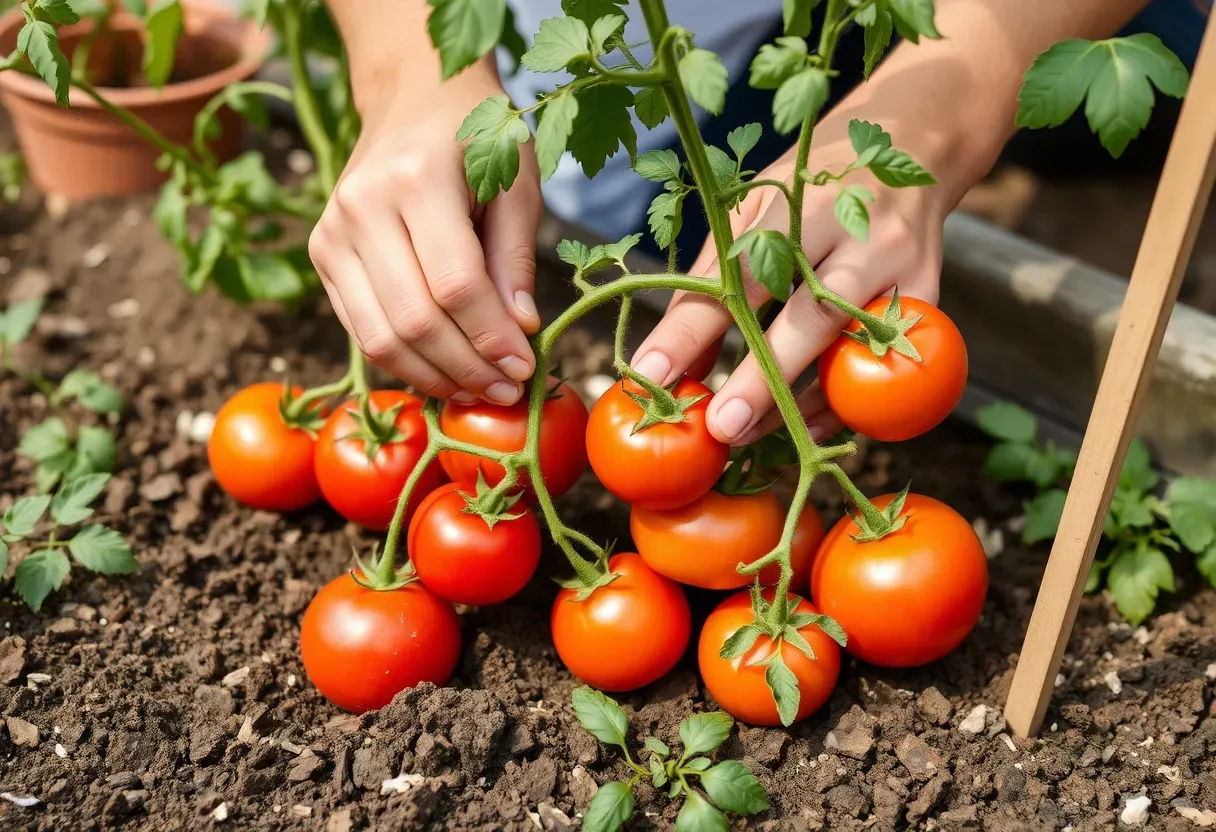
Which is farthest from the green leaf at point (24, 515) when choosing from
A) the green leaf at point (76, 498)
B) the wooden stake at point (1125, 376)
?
the wooden stake at point (1125, 376)

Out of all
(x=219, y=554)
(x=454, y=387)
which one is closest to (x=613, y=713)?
(x=454, y=387)

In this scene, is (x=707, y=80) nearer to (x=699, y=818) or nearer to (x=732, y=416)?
(x=732, y=416)

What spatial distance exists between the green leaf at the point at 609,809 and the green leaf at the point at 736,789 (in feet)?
0.32

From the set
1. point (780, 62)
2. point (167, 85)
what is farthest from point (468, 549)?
point (167, 85)

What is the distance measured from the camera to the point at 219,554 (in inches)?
72.7

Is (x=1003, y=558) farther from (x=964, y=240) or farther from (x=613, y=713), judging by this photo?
(x=613, y=713)

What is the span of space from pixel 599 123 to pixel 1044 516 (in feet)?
3.33

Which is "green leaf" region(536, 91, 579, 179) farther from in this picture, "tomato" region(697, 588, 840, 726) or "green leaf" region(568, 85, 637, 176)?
"tomato" region(697, 588, 840, 726)

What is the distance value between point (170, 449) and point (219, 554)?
33cm

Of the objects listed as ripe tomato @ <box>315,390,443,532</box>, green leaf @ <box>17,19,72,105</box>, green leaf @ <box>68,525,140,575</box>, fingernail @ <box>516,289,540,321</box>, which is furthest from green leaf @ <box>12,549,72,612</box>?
fingernail @ <box>516,289,540,321</box>

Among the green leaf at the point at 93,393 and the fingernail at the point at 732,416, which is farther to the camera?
the green leaf at the point at 93,393

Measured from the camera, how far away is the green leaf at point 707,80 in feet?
3.51

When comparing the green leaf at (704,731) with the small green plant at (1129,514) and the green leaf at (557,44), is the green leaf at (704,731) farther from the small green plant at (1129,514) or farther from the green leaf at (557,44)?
the green leaf at (557,44)

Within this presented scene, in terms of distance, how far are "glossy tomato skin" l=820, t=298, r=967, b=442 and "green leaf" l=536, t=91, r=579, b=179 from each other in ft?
1.53
